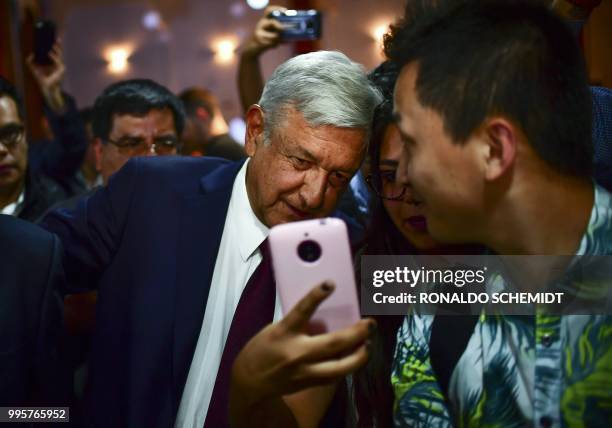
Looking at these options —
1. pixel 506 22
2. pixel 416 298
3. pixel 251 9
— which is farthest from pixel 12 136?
pixel 251 9

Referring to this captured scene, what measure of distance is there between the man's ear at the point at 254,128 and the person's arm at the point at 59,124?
1.85m

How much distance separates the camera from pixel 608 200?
3.66ft

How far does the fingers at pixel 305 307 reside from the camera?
3.19ft

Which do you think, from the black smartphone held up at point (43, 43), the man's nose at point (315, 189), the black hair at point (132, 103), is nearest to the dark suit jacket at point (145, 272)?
the man's nose at point (315, 189)

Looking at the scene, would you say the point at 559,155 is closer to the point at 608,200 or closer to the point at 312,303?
the point at 608,200

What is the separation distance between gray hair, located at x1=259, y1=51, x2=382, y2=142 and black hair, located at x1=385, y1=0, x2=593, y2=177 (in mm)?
474

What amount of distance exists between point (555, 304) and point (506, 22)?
450 millimetres

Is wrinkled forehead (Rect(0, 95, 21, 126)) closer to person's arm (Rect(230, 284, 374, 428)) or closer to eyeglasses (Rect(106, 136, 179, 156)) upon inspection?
eyeglasses (Rect(106, 136, 179, 156))

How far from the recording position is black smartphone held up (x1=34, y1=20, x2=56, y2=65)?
11.0 feet

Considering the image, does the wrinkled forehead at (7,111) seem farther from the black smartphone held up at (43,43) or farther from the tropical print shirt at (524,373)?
the tropical print shirt at (524,373)

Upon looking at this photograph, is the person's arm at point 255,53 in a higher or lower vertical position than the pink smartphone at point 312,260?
higher

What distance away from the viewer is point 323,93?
1604mm

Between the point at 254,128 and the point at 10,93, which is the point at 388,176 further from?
Answer: the point at 10,93

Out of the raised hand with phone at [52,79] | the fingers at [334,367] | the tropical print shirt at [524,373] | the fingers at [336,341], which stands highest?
the raised hand with phone at [52,79]
